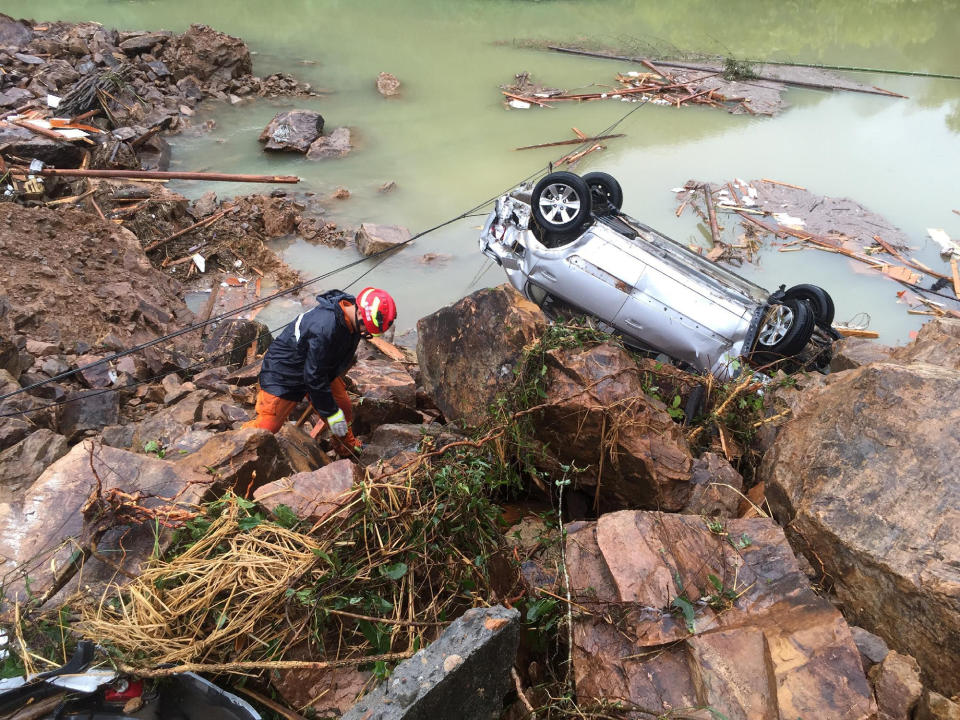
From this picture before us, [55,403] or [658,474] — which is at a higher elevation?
[658,474]

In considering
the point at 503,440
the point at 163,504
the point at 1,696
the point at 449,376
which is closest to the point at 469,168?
the point at 449,376

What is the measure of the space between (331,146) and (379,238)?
14.0 feet

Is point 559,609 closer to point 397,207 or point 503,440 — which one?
point 503,440

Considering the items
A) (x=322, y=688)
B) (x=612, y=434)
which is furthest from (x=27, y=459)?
(x=612, y=434)

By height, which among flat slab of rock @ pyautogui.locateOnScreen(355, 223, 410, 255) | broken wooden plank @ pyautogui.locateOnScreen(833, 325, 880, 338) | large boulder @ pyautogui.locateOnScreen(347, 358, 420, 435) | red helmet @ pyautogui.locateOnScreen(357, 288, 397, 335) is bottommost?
flat slab of rock @ pyautogui.locateOnScreen(355, 223, 410, 255)

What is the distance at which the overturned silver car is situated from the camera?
736 cm

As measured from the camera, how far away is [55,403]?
6328 millimetres

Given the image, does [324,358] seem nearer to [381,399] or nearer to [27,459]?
[381,399]

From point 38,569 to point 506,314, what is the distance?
348 cm

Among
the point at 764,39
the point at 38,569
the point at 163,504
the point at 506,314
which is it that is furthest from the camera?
the point at 764,39

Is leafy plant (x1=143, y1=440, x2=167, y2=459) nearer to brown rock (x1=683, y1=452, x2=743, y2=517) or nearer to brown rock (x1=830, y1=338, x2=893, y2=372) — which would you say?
brown rock (x1=683, y1=452, x2=743, y2=517)

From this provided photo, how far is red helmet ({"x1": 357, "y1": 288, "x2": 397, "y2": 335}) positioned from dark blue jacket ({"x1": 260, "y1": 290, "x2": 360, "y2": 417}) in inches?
10.7

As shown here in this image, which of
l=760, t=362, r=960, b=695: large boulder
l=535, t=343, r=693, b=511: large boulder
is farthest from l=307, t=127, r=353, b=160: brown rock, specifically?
l=760, t=362, r=960, b=695: large boulder

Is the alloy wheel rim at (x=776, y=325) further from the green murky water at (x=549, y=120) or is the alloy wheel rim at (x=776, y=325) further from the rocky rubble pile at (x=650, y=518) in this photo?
the green murky water at (x=549, y=120)
